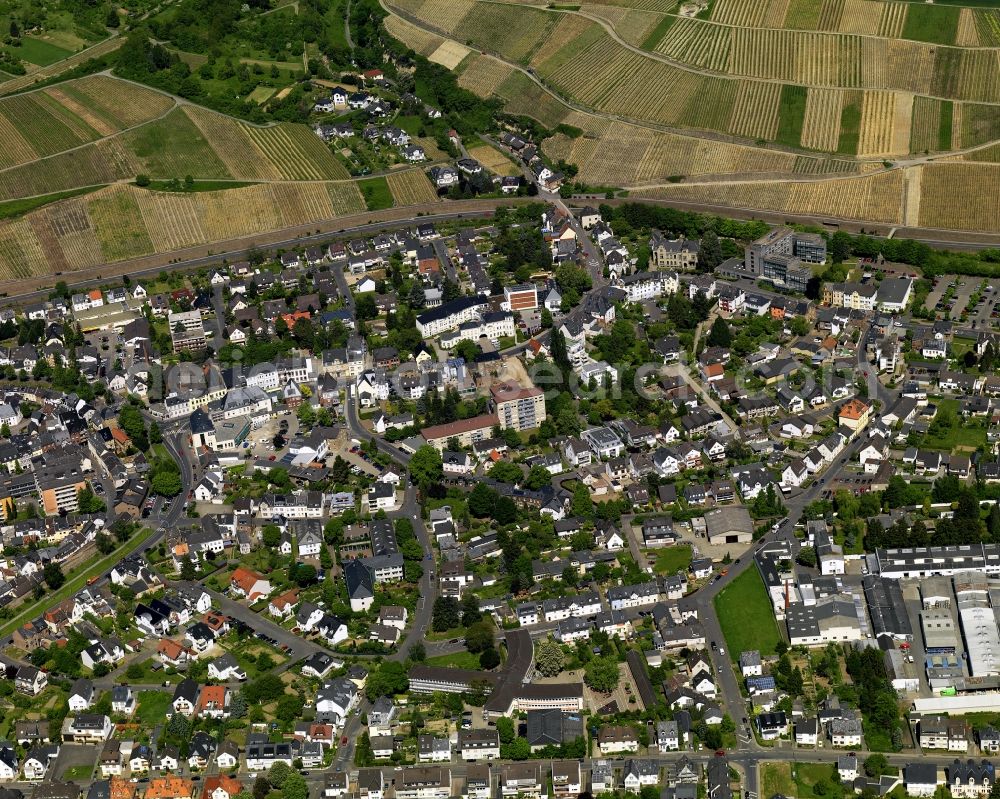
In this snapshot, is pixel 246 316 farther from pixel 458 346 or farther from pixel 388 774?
pixel 388 774

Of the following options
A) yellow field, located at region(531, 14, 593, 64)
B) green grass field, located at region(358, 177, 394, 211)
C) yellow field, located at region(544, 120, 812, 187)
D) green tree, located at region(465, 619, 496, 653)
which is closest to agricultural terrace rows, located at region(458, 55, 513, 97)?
yellow field, located at region(531, 14, 593, 64)

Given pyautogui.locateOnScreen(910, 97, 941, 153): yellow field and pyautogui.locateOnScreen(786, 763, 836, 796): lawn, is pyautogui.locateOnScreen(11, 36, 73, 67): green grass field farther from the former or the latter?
pyautogui.locateOnScreen(786, 763, 836, 796): lawn

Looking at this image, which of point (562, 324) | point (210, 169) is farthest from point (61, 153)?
point (562, 324)

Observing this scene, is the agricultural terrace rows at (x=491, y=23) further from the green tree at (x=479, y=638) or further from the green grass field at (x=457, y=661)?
the green grass field at (x=457, y=661)

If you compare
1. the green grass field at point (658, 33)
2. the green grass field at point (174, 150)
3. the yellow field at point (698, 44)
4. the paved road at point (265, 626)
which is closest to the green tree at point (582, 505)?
the paved road at point (265, 626)

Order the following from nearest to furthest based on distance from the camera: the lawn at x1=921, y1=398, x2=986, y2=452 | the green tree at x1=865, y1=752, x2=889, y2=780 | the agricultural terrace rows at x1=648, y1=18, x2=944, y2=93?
the green tree at x1=865, y1=752, x2=889, y2=780
the lawn at x1=921, y1=398, x2=986, y2=452
the agricultural terrace rows at x1=648, y1=18, x2=944, y2=93

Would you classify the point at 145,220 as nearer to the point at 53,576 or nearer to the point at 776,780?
the point at 53,576
